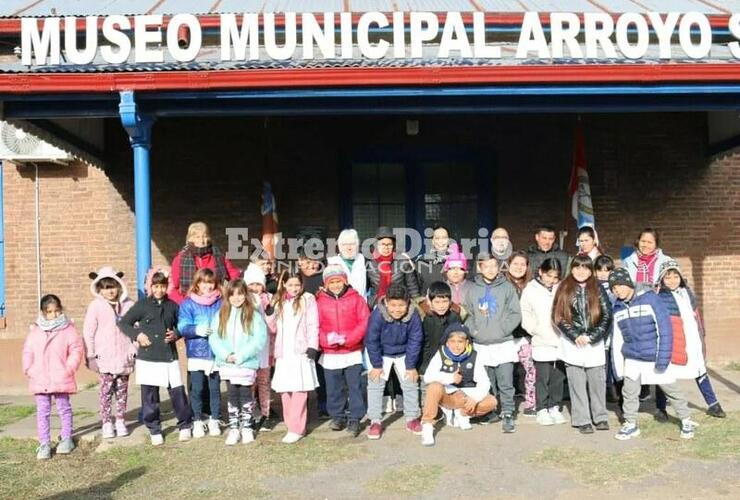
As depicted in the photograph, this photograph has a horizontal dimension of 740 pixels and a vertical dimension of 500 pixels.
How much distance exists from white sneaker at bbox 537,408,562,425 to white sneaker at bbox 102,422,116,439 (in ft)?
12.0

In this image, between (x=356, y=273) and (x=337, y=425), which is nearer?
(x=337, y=425)

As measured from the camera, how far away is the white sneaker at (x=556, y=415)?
253 inches

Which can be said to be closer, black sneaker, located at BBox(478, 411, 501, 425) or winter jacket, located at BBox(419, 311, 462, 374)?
winter jacket, located at BBox(419, 311, 462, 374)

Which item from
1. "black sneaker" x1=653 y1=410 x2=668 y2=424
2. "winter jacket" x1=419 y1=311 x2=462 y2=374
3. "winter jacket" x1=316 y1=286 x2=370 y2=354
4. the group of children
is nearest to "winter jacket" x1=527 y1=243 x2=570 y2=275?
the group of children

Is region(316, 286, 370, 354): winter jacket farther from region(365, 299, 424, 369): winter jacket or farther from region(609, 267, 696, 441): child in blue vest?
region(609, 267, 696, 441): child in blue vest

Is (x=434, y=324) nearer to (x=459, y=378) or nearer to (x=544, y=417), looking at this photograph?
(x=459, y=378)

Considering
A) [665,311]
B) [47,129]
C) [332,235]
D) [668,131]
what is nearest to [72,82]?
[47,129]

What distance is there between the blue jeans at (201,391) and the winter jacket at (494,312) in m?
2.24

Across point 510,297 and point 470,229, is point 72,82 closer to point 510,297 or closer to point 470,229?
point 510,297

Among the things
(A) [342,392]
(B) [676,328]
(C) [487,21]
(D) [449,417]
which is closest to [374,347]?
(A) [342,392]

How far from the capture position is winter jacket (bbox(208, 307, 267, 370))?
6016mm

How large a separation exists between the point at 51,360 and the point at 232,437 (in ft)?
5.16

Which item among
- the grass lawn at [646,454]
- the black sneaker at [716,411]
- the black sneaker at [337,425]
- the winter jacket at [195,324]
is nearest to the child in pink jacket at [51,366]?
the winter jacket at [195,324]

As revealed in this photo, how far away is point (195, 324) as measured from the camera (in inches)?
241
